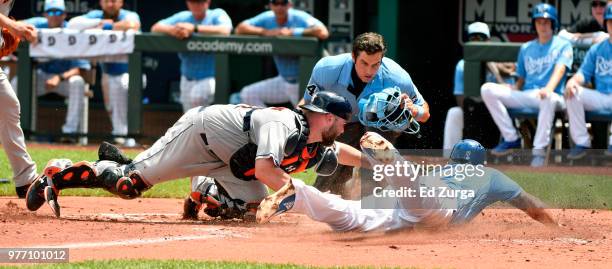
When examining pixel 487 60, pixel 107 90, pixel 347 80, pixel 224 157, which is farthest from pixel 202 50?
pixel 224 157

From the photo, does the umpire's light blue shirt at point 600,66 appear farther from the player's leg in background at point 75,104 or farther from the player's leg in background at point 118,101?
the player's leg in background at point 75,104

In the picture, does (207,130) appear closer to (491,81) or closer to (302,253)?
(302,253)

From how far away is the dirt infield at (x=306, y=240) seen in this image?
541cm

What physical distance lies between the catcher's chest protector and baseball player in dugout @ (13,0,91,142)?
5770mm

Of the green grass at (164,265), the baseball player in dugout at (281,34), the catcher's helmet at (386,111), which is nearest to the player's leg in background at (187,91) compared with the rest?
the baseball player in dugout at (281,34)

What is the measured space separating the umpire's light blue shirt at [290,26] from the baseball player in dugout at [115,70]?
136cm

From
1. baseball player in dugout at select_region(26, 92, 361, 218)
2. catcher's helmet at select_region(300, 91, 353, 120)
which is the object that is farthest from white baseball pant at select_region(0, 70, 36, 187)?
catcher's helmet at select_region(300, 91, 353, 120)

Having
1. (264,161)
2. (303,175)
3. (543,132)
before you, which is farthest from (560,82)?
(264,161)

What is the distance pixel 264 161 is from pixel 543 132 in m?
5.19

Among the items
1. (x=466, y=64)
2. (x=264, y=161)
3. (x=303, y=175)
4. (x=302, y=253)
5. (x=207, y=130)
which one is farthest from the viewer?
(x=466, y=64)

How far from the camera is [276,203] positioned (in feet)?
18.6

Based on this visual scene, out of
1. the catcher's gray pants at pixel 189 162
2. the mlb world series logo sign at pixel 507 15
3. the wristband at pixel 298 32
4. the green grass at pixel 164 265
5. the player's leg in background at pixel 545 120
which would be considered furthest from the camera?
the mlb world series logo sign at pixel 507 15

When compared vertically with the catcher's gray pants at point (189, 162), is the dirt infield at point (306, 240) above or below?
below

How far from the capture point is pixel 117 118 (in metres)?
11.9
